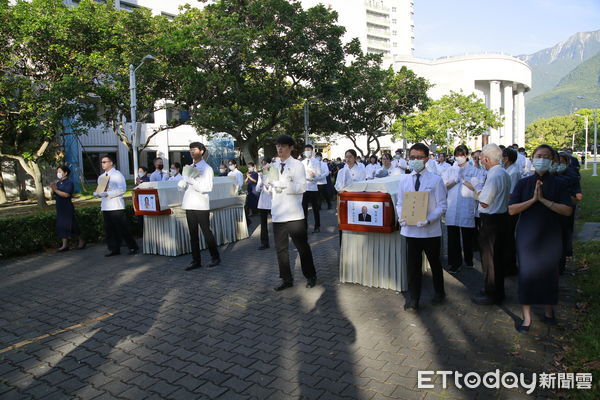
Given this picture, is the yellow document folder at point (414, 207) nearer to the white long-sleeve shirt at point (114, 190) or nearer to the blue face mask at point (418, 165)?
the blue face mask at point (418, 165)

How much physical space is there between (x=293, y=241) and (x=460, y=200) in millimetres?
2880

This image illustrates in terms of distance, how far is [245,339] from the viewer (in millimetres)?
4676

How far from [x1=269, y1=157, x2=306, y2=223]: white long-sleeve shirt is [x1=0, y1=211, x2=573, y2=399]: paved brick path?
112 cm

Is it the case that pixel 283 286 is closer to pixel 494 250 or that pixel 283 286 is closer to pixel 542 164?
pixel 494 250

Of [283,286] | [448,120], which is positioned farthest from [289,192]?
[448,120]

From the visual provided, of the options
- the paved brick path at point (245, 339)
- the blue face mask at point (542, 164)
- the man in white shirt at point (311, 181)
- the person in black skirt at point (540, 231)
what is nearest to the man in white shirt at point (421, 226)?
the paved brick path at point (245, 339)

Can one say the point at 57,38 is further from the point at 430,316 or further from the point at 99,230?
the point at 430,316

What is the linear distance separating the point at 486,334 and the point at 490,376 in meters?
0.93

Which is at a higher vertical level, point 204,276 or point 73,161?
point 73,161

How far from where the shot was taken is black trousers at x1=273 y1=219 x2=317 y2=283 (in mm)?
6124

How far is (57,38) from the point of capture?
1745cm

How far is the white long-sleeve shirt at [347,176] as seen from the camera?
8573mm

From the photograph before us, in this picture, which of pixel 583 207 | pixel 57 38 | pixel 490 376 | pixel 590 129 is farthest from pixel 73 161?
pixel 590 129

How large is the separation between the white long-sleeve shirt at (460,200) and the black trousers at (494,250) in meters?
1.41
